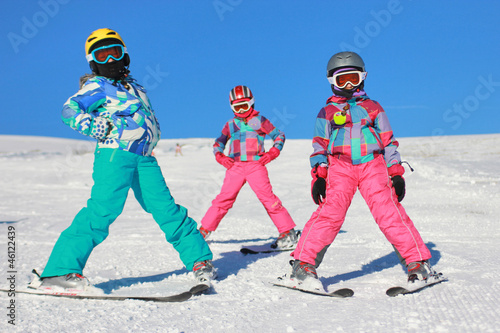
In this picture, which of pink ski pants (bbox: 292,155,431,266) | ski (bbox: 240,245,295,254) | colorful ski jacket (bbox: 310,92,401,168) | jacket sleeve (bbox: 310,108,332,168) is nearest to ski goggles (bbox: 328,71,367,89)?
colorful ski jacket (bbox: 310,92,401,168)

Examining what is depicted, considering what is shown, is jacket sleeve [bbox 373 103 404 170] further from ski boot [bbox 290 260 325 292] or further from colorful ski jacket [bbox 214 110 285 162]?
colorful ski jacket [bbox 214 110 285 162]

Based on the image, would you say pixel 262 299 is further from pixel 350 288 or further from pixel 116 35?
pixel 116 35

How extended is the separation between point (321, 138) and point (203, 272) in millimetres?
1313

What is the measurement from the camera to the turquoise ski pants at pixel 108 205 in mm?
3254

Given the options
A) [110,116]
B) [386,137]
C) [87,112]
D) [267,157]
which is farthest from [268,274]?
[87,112]

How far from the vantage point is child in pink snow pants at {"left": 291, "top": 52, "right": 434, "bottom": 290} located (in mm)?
3383

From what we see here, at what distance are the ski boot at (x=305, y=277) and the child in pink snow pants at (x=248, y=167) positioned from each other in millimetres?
1843

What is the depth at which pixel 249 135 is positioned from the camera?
555 centimetres

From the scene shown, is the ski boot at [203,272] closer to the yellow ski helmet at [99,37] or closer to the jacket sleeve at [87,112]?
the jacket sleeve at [87,112]

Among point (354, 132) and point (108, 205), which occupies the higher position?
point (354, 132)

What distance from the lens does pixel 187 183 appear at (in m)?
14.1

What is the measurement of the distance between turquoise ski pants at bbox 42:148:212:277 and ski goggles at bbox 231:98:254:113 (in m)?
2.13

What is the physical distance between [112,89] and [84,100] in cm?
21

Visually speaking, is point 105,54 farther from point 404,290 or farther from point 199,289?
point 404,290
